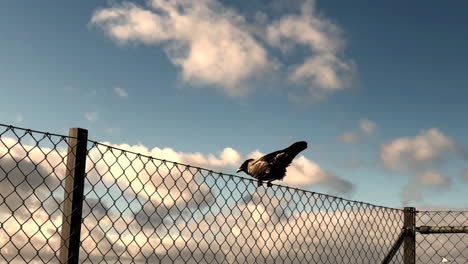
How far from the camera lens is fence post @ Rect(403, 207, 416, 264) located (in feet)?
21.5

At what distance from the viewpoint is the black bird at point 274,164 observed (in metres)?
5.36

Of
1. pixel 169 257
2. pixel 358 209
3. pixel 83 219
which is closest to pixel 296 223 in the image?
pixel 358 209

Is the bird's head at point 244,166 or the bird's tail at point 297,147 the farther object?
the bird's head at point 244,166

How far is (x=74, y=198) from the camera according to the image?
3572 millimetres

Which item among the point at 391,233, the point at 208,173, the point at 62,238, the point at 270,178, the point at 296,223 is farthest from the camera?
the point at 391,233

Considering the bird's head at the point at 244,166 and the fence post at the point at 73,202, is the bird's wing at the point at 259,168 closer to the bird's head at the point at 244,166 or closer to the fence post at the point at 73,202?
the bird's head at the point at 244,166

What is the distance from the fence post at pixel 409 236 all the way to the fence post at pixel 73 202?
4297 millimetres

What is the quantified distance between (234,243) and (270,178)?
3.83 ft

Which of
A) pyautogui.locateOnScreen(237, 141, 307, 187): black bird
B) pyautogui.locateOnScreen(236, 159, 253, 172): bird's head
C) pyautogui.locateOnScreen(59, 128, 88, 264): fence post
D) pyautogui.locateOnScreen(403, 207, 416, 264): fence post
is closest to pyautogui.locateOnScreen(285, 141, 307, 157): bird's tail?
pyautogui.locateOnScreen(237, 141, 307, 187): black bird

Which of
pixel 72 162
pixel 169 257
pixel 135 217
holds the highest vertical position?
pixel 72 162

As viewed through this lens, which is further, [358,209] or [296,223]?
[358,209]

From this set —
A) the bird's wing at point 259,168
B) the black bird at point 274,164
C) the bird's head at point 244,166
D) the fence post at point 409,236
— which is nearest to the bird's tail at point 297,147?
the black bird at point 274,164

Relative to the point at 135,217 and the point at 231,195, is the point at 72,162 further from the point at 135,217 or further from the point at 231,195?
the point at 231,195

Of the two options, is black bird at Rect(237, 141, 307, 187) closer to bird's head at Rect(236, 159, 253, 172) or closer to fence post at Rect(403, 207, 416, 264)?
bird's head at Rect(236, 159, 253, 172)
